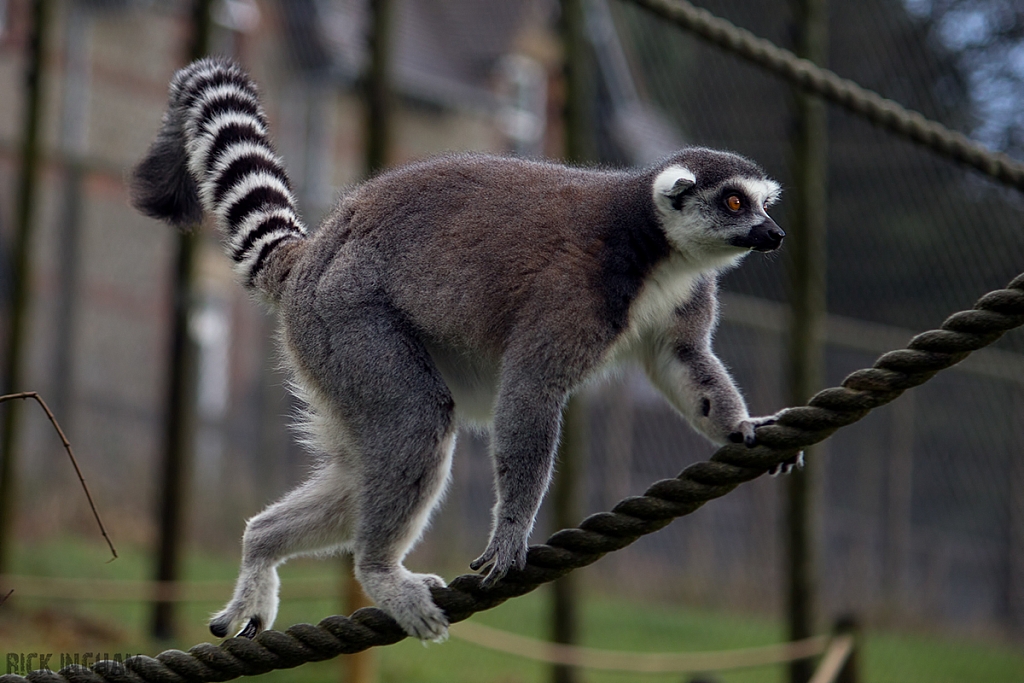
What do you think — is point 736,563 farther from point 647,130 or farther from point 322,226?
point 647,130

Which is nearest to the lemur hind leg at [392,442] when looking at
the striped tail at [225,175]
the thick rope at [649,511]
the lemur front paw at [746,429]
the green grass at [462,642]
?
the thick rope at [649,511]

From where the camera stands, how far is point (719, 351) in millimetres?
9602

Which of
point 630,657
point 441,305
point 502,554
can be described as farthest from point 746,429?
point 630,657

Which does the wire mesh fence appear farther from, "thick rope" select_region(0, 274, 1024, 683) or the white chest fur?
"thick rope" select_region(0, 274, 1024, 683)

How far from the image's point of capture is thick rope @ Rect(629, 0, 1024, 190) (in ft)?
14.0

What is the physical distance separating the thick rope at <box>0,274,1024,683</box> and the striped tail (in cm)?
129

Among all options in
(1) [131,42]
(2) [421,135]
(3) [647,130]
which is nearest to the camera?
(1) [131,42]

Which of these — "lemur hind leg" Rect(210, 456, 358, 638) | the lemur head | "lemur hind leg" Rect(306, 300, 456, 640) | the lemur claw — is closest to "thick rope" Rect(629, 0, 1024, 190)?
the lemur head

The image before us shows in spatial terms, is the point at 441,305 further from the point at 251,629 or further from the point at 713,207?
the point at 251,629

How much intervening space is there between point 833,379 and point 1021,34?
3431 millimetres

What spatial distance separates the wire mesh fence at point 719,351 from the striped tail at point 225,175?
4447 millimetres

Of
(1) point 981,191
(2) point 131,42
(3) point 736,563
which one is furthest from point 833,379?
(2) point 131,42

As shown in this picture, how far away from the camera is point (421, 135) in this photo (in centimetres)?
1423

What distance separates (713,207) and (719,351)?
20.4 feet
